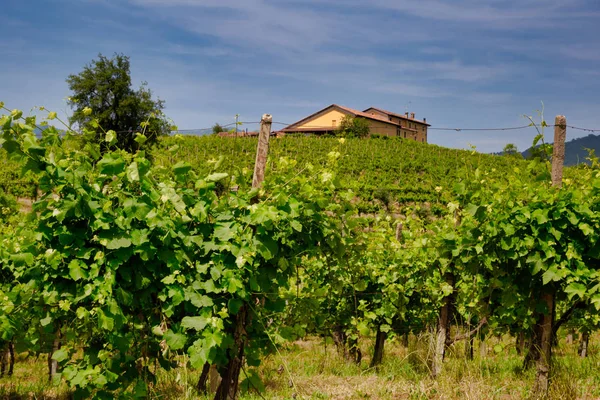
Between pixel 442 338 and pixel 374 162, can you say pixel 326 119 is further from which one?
pixel 442 338

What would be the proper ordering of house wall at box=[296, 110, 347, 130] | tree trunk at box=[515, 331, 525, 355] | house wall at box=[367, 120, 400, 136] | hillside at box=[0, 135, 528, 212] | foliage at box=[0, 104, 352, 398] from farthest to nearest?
house wall at box=[367, 120, 400, 136]
house wall at box=[296, 110, 347, 130]
hillside at box=[0, 135, 528, 212]
tree trunk at box=[515, 331, 525, 355]
foliage at box=[0, 104, 352, 398]

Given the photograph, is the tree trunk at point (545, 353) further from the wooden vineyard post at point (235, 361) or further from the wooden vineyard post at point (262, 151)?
the wooden vineyard post at point (262, 151)

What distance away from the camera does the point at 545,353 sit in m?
5.23

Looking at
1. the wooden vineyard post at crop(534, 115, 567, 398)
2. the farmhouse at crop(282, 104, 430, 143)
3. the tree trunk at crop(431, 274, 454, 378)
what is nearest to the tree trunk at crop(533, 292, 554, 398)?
the wooden vineyard post at crop(534, 115, 567, 398)

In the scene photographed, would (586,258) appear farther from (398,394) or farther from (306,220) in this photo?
(306,220)

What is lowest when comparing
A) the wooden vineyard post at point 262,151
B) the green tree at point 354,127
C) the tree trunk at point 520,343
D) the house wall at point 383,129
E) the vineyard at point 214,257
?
the tree trunk at point 520,343

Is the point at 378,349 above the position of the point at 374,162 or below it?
below

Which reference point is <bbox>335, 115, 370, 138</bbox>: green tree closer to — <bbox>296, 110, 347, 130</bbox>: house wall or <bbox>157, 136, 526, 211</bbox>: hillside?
<bbox>157, 136, 526, 211</bbox>: hillside

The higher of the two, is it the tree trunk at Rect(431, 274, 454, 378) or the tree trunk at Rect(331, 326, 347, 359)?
the tree trunk at Rect(431, 274, 454, 378)

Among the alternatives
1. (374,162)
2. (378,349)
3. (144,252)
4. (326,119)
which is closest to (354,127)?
(326,119)

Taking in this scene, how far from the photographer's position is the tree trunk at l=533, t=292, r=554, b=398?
16.8 ft

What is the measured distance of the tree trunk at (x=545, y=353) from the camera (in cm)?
511

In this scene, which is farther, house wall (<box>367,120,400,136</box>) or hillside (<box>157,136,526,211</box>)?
house wall (<box>367,120,400,136</box>)

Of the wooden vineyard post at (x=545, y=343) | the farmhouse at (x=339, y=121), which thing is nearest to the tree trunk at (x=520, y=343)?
the wooden vineyard post at (x=545, y=343)
